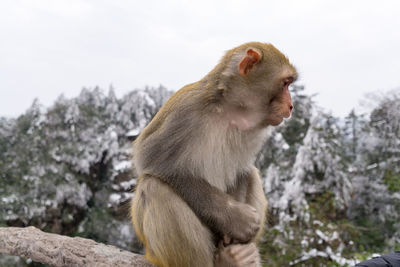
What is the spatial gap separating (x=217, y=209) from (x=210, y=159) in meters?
0.26

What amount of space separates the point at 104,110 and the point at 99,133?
2.71ft

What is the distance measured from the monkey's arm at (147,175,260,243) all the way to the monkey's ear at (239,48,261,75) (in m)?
0.61

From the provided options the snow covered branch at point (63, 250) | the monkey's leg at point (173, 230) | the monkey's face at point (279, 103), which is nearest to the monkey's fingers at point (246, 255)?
the monkey's leg at point (173, 230)

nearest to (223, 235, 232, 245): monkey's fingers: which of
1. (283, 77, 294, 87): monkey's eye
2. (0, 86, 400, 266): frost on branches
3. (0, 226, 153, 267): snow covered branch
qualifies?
(0, 226, 153, 267): snow covered branch

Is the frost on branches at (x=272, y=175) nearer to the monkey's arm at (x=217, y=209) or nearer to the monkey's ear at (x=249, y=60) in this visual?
the monkey's arm at (x=217, y=209)

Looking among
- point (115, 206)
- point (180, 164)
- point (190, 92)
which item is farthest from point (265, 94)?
point (115, 206)

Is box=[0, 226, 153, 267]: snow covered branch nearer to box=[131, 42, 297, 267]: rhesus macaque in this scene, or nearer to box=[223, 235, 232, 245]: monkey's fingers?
box=[131, 42, 297, 267]: rhesus macaque

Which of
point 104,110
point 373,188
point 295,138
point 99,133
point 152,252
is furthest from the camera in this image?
point 104,110

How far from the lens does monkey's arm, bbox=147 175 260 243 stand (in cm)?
183

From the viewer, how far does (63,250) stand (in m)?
2.34

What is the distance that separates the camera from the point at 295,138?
7957 mm

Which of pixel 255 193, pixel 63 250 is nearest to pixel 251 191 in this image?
pixel 255 193

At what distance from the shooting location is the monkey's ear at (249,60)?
6.18ft

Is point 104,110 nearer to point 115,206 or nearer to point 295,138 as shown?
point 115,206
